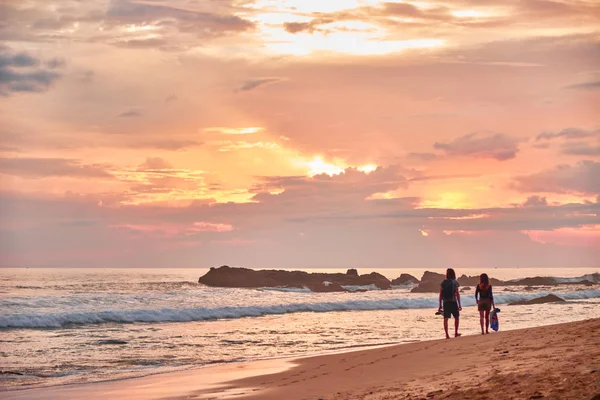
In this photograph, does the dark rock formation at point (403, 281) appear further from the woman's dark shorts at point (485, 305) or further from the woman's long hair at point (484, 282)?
the woman's long hair at point (484, 282)

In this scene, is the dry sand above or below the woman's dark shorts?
below

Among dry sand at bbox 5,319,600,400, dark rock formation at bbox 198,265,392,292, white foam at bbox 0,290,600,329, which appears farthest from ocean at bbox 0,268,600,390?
dark rock formation at bbox 198,265,392,292

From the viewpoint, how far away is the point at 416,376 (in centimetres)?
1275

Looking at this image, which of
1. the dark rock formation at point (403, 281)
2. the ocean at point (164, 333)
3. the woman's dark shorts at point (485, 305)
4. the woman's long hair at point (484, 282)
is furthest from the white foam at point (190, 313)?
the dark rock formation at point (403, 281)

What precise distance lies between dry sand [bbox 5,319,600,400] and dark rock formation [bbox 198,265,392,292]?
7839cm

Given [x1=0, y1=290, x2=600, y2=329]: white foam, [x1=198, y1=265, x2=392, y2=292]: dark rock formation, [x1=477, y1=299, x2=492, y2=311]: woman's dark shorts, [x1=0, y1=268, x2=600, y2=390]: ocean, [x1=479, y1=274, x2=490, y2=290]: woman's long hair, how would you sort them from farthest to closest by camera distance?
[x1=198, y1=265, x2=392, y2=292]: dark rock formation
[x1=0, y1=290, x2=600, y2=329]: white foam
[x1=477, y1=299, x2=492, y2=311]: woman's dark shorts
[x1=479, y1=274, x2=490, y2=290]: woman's long hair
[x1=0, y1=268, x2=600, y2=390]: ocean

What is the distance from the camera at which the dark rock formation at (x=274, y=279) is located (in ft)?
324

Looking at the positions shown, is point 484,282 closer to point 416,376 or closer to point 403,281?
point 416,376

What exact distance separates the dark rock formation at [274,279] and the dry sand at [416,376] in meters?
78.4

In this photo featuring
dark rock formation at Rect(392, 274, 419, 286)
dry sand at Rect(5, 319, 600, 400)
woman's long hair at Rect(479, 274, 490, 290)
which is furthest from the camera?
dark rock formation at Rect(392, 274, 419, 286)

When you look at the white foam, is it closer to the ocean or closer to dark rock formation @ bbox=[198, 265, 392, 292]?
the ocean

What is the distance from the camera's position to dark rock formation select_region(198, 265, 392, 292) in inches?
3888

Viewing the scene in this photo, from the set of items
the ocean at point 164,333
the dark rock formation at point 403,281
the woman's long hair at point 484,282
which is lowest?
the ocean at point 164,333

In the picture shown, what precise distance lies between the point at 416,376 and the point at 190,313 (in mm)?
28464
